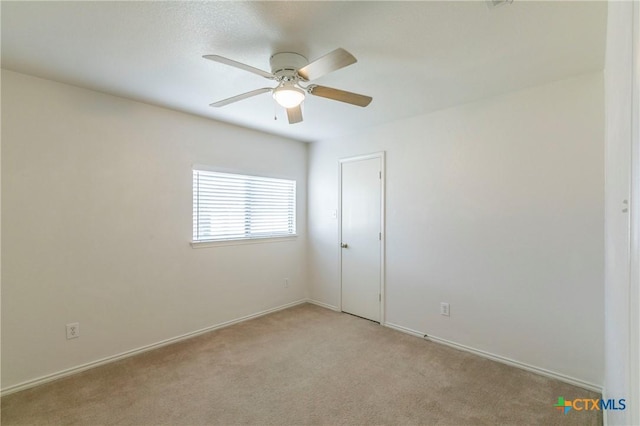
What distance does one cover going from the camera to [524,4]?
1573mm

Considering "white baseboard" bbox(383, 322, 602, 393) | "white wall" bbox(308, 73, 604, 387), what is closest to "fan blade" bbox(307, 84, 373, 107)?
"white wall" bbox(308, 73, 604, 387)

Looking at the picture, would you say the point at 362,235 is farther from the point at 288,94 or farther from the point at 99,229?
the point at 99,229

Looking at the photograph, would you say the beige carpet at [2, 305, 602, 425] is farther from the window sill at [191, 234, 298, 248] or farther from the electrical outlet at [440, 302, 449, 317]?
the window sill at [191, 234, 298, 248]

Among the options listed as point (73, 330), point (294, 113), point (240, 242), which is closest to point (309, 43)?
point (294, 113)

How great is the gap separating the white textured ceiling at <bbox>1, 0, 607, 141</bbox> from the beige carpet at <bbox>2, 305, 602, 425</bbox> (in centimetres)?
249

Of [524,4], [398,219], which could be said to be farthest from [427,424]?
[524,4]

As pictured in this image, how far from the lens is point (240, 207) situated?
151 inches

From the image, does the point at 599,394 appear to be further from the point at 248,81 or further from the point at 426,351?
the point at 248,81

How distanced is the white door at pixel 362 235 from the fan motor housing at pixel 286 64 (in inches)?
76.7

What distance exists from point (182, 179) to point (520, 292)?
358 centimetres

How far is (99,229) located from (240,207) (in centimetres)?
152

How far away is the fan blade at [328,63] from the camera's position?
1562 millimetres

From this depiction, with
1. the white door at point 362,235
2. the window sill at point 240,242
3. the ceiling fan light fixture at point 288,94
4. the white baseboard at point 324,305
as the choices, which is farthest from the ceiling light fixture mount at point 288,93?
the white baseboard at point 324,305

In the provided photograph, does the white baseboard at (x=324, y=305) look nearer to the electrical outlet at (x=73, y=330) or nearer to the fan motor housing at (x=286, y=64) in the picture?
the electrical outlet at (x=73, y=330)
